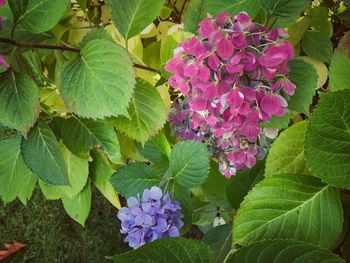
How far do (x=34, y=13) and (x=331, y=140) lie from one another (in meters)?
0.42

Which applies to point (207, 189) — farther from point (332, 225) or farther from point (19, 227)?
point (19, 227)

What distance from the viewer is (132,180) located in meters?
0.89

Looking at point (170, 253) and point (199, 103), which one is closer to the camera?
point (170, 253)

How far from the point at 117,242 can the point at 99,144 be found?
1328mm

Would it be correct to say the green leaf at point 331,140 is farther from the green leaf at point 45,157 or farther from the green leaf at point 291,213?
the green leaf at point 45,157

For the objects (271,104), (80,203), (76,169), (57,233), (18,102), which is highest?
(271,104)

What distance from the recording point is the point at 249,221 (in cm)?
62

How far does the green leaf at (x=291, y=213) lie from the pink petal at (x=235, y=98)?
0.10 meters

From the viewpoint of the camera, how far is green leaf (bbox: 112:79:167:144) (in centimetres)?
86

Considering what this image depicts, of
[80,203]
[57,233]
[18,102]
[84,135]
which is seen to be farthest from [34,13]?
[57,233]

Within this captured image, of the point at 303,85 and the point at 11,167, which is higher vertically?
the point at 303,85

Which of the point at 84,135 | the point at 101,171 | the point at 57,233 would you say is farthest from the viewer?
the point at 57,233

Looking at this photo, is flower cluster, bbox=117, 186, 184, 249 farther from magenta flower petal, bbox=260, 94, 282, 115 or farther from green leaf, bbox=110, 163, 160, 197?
magenta flower petal, bbox=260, 94, 282, 115

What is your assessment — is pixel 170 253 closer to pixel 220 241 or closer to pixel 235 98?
pixel 235 98
